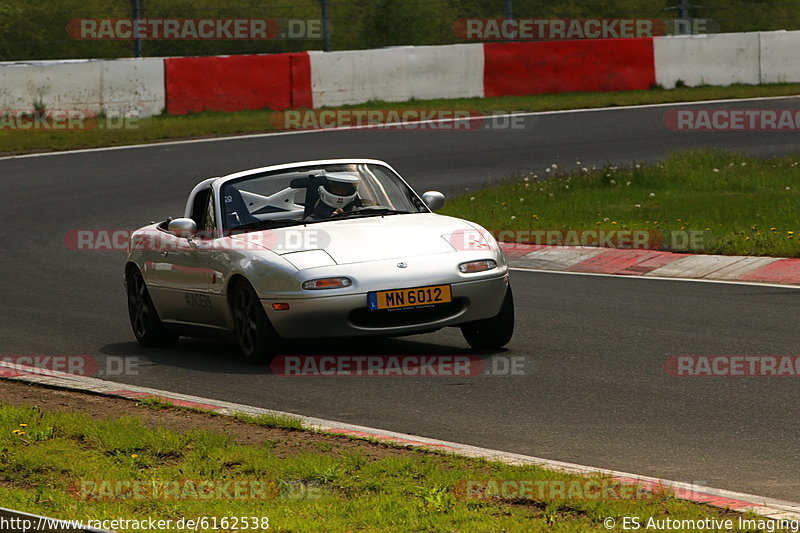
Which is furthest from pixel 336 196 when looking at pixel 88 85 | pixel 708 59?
pixel 708 59

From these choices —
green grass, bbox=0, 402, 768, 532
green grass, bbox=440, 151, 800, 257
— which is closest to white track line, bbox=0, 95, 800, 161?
green grass, bbox=440, 151, 800, 257

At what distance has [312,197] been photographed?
10.2 m

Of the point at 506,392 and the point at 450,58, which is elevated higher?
the point at 450,58

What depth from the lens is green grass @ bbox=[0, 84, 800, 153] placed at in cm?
2411

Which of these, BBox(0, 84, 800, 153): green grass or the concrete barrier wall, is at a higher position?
the concrete barrier wall

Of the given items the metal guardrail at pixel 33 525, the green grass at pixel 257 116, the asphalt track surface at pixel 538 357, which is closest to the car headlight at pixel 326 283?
the asphalt track surface at pixel 538 357

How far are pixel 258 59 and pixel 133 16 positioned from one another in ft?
8.57

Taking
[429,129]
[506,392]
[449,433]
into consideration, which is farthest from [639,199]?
[449,433]

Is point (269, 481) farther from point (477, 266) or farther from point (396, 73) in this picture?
point (396, 73)

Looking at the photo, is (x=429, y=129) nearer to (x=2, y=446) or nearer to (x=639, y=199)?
(x=639, y=199)

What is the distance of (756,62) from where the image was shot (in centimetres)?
2912

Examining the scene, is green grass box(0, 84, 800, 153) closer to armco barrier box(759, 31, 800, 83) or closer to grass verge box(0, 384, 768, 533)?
armco barrier box(759, 31, 800, 83)

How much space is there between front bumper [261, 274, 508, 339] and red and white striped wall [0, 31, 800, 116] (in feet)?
53.4

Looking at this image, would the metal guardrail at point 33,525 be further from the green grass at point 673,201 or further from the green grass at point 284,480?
the green grass at point 673,201
